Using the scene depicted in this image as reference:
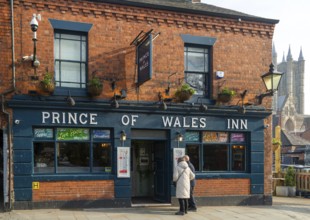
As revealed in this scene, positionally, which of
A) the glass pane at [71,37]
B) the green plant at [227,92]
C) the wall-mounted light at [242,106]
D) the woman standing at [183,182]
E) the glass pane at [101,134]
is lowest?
the woman standing at [183,182]

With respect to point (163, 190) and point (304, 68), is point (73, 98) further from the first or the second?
point (304, 68)

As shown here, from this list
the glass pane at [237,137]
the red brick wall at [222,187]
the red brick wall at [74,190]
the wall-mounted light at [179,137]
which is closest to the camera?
the red brick wall at [74,190]

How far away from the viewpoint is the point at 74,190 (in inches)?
400

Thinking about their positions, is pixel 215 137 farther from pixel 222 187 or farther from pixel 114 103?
pixel 114 103

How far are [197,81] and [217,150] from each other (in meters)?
2.39

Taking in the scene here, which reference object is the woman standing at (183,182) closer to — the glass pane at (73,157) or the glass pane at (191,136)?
the glass pane at (191,136)

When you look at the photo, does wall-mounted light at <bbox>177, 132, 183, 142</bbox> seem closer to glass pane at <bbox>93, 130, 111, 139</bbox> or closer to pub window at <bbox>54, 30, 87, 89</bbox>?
glass pane at <bbox>93, 130, 111, 139</bbox>

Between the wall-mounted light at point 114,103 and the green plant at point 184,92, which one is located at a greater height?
the green plant at point 184,92

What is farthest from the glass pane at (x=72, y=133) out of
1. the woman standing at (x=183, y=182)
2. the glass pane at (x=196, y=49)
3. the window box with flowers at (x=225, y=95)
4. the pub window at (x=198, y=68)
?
the window box with flowers at (x=225, y=95)

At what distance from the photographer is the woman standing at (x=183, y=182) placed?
965 centimetres

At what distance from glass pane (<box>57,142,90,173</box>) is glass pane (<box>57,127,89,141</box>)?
16 centimetres

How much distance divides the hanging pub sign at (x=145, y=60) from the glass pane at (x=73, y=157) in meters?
2.62

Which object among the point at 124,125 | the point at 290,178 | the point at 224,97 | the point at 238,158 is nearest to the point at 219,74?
the point at 224,97

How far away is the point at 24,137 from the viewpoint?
32.1ft
